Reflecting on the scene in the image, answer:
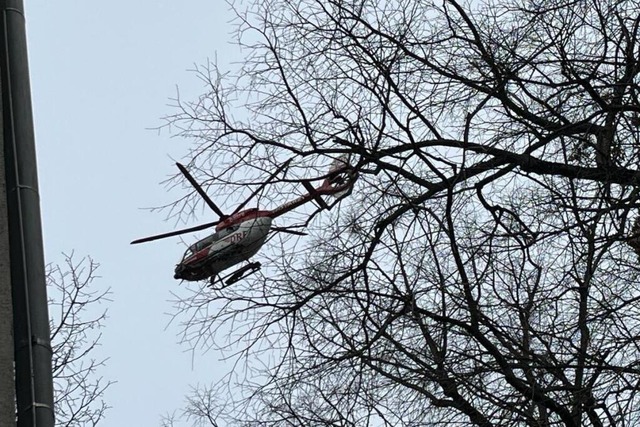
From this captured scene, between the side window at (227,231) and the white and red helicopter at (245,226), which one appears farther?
the side window at (227,231)

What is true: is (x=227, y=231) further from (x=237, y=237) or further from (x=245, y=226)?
(x=245, y=226)

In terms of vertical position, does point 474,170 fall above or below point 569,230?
above

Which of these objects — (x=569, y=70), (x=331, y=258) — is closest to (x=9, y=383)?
(x=331, y=258)

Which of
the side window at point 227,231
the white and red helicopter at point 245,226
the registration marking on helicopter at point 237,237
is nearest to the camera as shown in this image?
the white and red helicopter at point 245,226

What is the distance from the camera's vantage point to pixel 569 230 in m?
7.54

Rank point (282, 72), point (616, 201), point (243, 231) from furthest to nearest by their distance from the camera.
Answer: point (243, 231), point (282, 72), point (616, 201)

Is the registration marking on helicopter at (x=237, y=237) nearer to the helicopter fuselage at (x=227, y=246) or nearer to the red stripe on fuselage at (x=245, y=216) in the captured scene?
the helicopter fuselage at (x=227, y=246)

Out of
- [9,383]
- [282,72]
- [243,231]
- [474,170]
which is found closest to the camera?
[9,383]

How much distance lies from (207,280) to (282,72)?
183 cm

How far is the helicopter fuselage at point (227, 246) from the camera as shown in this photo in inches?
339

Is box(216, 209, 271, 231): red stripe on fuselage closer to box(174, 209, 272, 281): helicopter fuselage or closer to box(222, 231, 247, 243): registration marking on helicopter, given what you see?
box(174, 209, 272, 281): helicopter fuselage

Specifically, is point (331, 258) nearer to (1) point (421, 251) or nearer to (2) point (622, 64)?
(1) point (421, 251)

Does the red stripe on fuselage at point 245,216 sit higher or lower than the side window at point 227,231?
lower

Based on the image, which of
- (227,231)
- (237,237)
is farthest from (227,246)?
(237,237)
